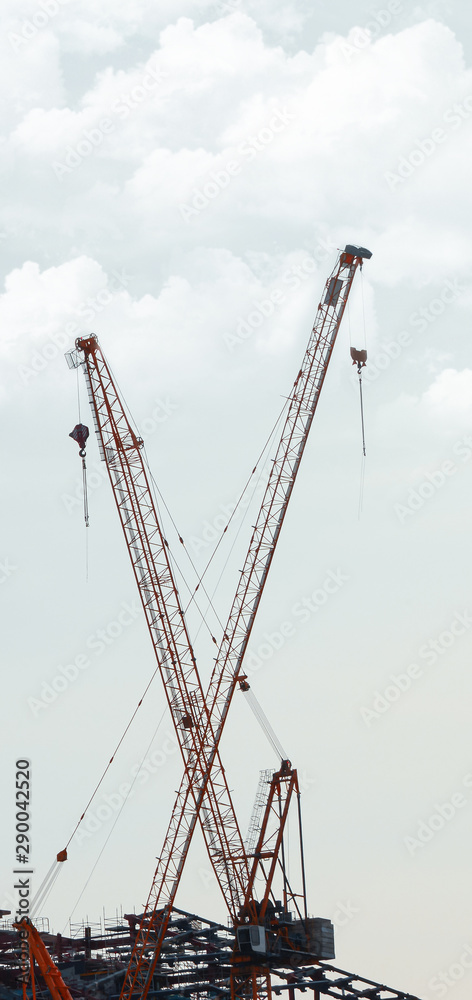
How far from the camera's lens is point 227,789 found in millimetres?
104188

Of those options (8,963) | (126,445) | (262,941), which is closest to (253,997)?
(262,941)

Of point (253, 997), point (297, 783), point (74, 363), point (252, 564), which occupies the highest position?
point (74, 363)

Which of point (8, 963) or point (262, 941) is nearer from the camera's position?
point (8, 963)

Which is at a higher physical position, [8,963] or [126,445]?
[126,445]

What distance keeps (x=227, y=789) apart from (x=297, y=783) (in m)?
6.99

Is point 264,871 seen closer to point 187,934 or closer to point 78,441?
point 187,934

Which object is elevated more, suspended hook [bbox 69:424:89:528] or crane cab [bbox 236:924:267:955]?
suspended hook [bbox 69:424:89:528]

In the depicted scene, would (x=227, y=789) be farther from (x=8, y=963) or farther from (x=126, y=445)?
(x=126, y=445)

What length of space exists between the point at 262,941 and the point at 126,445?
1525 inches

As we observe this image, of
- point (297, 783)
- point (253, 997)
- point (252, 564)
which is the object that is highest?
point (252, 564)

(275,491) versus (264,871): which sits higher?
(275,491)

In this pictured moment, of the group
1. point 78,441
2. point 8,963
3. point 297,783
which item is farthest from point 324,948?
point 78,441

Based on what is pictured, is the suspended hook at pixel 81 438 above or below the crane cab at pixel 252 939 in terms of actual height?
above

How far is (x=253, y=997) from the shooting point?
342ft
